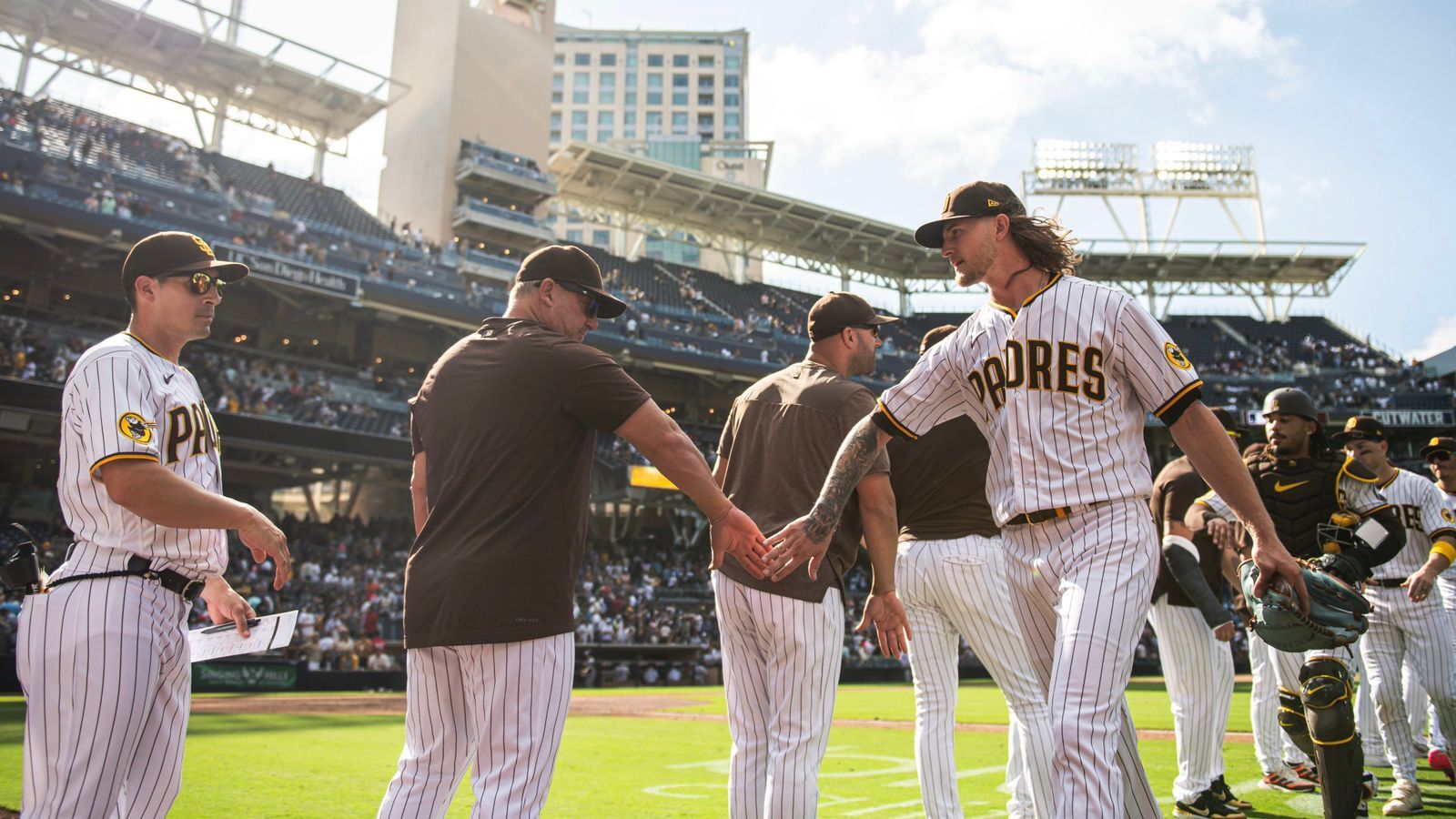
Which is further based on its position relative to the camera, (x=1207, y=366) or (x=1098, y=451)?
(x=1207, y=366)

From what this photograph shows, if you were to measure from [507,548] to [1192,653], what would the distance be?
14.7ft

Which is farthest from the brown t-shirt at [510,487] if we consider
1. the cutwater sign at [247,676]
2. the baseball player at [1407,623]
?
the cutwater sign at [247,676]

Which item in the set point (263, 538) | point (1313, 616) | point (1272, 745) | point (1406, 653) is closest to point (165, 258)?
point (263, 538)

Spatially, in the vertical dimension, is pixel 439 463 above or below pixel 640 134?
below

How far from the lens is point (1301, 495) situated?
475cm

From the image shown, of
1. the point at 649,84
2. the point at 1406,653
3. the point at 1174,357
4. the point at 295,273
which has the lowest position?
the point at 1406,653

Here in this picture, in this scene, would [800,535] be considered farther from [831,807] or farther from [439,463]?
[831,807]

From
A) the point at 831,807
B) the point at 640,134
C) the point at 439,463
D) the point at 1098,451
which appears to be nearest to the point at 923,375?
the point at 1098,451

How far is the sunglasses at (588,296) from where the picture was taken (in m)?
3.24

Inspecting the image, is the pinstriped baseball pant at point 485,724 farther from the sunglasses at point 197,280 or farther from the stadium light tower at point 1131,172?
the stadium light tower at point 1131,172

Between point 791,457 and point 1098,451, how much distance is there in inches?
50.2

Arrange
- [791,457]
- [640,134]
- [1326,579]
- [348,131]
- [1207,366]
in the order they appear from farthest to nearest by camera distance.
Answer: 1. [640,134]
2. [1207,366]
3. [348,131]
4. [791,457]
5. [1326,579]

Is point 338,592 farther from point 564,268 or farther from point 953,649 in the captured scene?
point 564,268

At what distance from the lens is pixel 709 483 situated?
299cm
